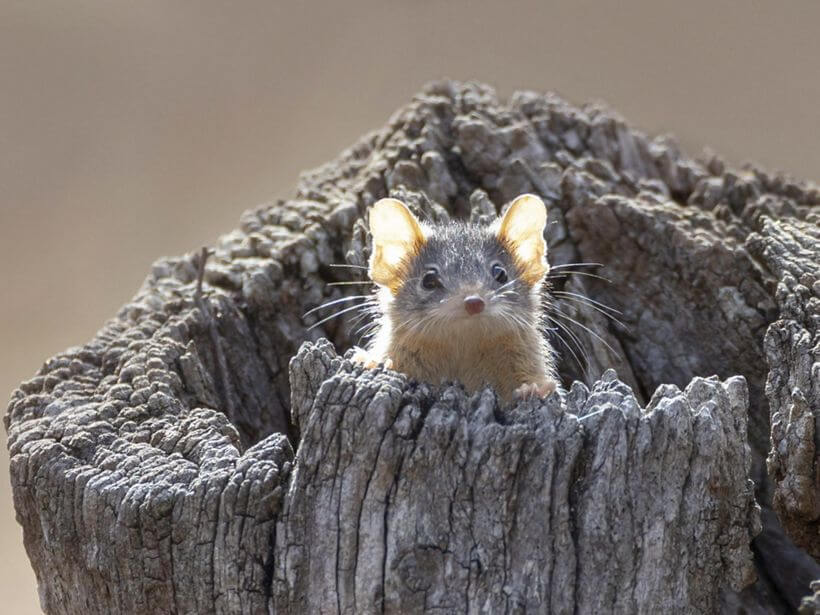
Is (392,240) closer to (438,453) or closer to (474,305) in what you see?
(474,305)

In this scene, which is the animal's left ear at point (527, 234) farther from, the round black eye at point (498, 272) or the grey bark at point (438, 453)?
the grey bark at point (438, 453)

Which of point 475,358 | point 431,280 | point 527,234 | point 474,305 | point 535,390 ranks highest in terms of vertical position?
point 527,234

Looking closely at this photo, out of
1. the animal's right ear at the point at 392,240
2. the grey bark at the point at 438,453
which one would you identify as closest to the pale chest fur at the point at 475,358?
the animal's right ear at the point at 392,240

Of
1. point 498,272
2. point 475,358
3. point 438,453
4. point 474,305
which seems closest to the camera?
point 438,453

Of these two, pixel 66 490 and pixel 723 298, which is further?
pixel 723 298

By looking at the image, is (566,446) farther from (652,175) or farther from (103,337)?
(652,175)

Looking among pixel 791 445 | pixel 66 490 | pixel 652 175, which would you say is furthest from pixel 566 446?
pixel 652 175

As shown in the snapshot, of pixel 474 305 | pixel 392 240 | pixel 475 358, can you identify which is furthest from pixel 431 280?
pixel 474 305
